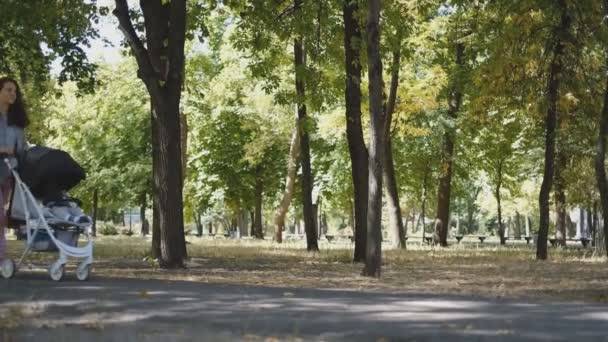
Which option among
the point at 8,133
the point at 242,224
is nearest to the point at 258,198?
the point at 242,224

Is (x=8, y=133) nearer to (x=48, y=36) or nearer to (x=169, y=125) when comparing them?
(x=169, y=125)

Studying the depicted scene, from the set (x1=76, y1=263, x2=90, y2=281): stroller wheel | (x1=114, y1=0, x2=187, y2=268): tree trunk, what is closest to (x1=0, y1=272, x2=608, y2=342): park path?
(x1=76, y1=263, x2=90, y2=281): stroller wheel

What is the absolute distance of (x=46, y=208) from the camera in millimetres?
9305

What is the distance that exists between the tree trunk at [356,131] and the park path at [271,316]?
801 cm

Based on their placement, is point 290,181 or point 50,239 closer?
point 50,239

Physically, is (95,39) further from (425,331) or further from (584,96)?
(425,331)

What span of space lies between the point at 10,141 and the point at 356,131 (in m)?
8.42

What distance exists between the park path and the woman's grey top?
67.6 inches

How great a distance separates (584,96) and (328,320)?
698 inches

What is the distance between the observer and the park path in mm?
5680

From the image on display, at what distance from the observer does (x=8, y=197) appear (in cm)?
970

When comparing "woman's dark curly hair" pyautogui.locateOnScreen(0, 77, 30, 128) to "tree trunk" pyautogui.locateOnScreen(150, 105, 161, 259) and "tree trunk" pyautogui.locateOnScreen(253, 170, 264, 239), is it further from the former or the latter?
"tree trunk" pyautogui.locateOnScreen(253, 170, 264, 239)

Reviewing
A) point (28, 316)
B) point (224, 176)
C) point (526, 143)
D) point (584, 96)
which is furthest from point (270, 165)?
point (28, 316)

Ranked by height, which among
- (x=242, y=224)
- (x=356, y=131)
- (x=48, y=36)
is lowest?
(x=242, y=224)
